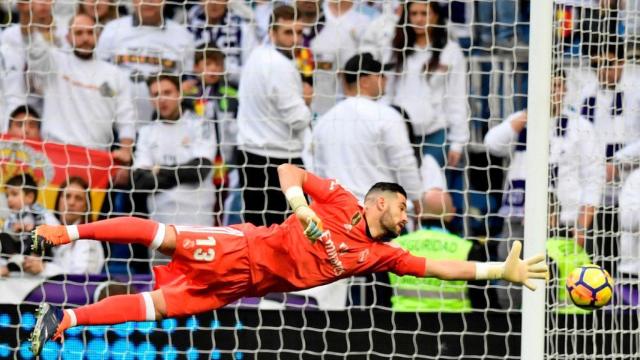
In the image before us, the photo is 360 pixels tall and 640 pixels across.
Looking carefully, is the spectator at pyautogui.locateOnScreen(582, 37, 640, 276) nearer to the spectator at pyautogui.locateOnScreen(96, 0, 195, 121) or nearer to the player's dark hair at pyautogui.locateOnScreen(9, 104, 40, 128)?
the spectator at pyautogui.locateOnScreen(96, 0, 195, 121)

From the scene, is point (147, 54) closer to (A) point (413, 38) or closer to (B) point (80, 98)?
(B) point (80, 98)

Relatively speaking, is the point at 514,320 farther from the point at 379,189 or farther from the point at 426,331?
Result: the point at 379,189

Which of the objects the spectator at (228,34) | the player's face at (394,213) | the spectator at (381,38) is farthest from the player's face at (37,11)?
the player's face at (394,213)

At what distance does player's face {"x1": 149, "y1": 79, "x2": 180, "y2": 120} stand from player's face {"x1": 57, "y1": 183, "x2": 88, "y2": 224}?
2.57ft

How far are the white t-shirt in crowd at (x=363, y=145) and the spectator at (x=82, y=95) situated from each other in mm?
1410

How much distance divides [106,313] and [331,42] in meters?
3.31

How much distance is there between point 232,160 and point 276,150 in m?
0.43

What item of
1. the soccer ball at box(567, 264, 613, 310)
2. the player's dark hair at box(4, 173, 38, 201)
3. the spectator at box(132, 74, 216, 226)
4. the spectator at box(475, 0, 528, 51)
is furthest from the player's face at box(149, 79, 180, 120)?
the soccer ball at box(567, 264, 613, 310)

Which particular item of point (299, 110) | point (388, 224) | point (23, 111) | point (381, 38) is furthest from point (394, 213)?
point (23, 111)

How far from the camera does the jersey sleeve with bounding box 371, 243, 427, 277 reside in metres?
6.32

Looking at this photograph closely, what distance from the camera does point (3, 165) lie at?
27.7 feet

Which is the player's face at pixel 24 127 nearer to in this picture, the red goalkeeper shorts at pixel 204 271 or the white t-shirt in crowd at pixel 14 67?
the white t-shirt in crowd at pixel 14 67

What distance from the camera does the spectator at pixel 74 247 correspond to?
8.34 metres

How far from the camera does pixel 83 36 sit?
8.70 metres
